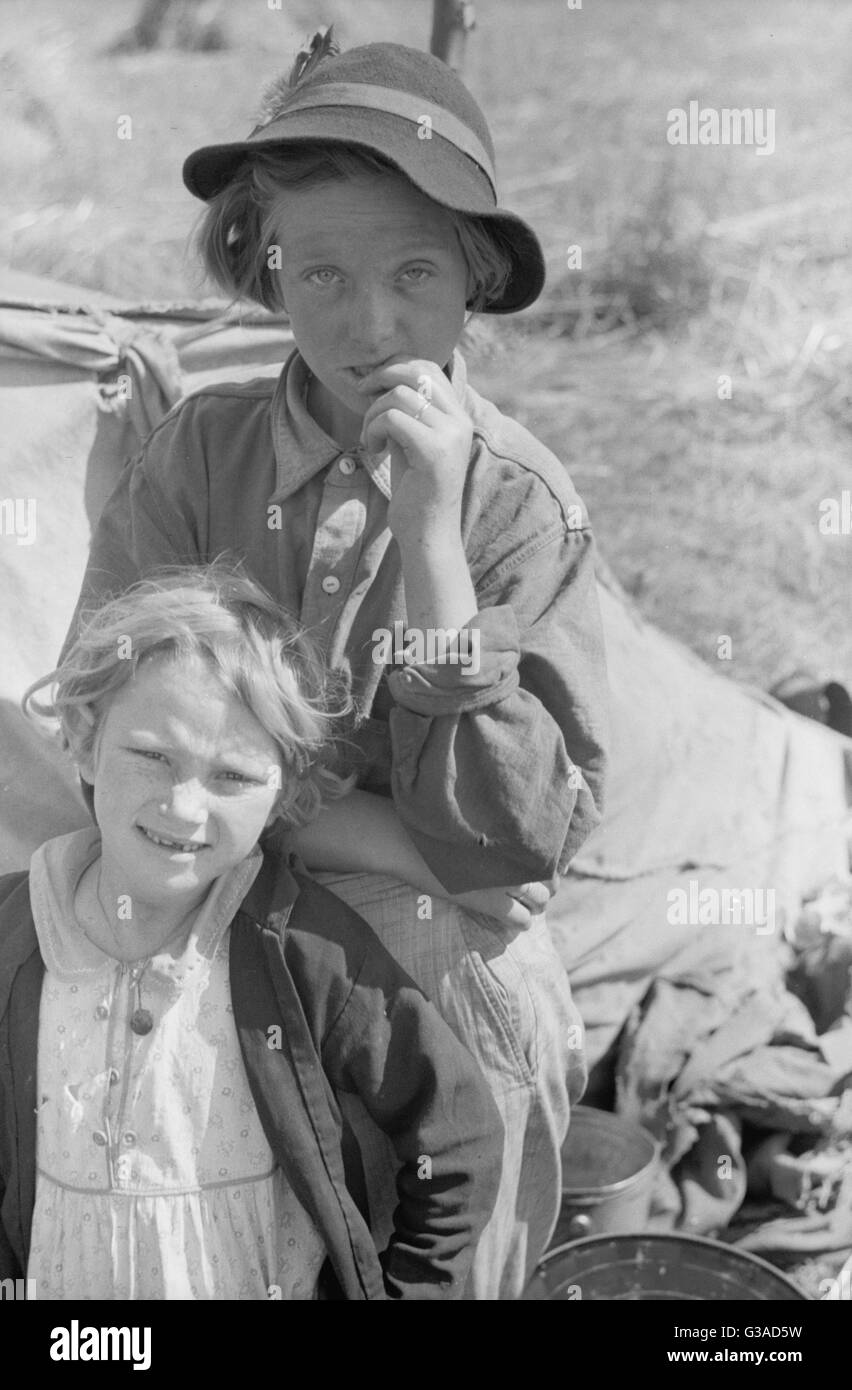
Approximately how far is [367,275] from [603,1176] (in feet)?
4.98

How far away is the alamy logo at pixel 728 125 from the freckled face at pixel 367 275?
4020 mm

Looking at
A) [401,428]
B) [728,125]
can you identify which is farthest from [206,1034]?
[728,125]

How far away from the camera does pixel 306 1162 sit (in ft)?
5.93

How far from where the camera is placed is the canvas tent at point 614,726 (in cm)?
242

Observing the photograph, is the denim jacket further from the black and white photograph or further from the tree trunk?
the tree trunk

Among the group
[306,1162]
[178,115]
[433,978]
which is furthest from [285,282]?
[178,115]

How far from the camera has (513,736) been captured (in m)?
1.80

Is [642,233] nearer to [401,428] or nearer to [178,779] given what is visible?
[401,428]

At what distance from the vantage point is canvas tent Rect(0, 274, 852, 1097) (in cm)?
242

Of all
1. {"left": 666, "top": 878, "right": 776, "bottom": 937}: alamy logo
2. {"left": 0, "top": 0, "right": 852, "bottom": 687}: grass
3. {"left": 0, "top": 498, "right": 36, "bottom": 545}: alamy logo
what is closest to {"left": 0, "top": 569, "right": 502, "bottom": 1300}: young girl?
{"left": 0, "top": 498, "right": 36, "bottom": 545}: alamy logo

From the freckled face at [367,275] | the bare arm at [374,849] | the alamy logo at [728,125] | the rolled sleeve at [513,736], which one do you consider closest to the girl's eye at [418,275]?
the freckled face at [367,275]

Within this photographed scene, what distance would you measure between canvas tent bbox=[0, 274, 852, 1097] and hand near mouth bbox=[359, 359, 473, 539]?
763 mm
